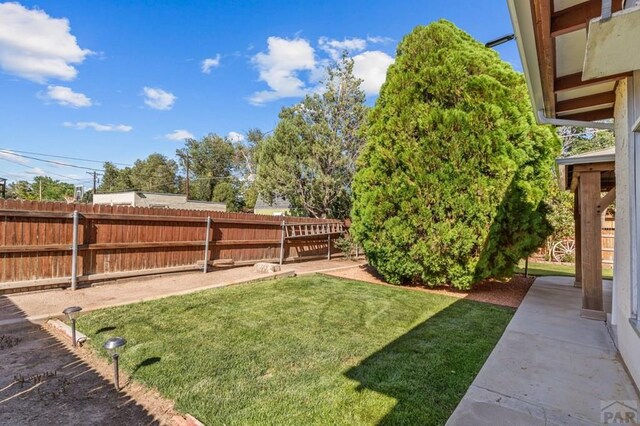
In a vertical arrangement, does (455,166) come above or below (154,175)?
below


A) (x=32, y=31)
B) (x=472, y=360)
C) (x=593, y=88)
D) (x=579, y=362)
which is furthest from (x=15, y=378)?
(x=32, y=31)

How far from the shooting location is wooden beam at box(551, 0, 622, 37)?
2256mm

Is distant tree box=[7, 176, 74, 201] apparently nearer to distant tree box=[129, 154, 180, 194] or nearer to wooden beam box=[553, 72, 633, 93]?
distant tree box=[129, 154, 180, 194]

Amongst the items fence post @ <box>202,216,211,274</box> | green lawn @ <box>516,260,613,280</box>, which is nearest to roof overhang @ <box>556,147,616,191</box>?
green lawn @ <box>516,260,613,280</box>

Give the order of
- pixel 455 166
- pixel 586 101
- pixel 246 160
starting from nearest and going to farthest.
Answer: pixel 586 101, pixel 455 166, pixel 246 160

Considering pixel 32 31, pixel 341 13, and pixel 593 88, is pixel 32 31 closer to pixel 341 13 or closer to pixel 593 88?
pixel 341 13

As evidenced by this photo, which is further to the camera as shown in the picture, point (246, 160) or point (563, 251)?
point (246, 160)

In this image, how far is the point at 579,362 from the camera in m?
3.45

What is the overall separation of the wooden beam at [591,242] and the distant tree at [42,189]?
1690 inches

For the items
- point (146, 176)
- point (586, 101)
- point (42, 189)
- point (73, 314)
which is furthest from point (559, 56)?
point (42, 189)

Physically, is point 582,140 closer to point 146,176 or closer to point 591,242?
point 591,242

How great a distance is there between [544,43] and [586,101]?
2.22 m

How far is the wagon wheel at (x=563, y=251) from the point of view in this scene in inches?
496

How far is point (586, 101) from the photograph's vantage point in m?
3.97
